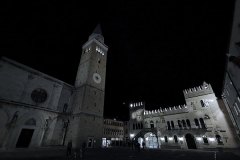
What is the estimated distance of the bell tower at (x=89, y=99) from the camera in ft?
89.4

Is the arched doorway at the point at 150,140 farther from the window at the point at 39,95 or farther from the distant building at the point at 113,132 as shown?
the window at the point at 39,95

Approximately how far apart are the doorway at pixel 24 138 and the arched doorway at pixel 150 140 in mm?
30132

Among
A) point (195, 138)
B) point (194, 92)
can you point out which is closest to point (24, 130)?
point (195, 138)

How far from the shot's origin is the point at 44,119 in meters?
25.9

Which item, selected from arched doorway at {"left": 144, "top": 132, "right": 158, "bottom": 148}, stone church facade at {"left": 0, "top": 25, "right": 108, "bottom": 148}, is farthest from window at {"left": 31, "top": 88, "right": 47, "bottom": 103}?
arched doorway at {"left": 144, "top": 132, "right": 158, "bottom": 148}

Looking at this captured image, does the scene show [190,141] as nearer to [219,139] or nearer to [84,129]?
[219,139]

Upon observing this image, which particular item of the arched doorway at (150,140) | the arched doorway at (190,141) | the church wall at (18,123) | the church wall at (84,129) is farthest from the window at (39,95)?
the arched doorway at (190,141)

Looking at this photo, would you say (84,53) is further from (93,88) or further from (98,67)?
(93,88)

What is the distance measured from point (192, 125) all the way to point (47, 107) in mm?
35617

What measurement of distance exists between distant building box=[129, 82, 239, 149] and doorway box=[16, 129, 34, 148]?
26914 mm

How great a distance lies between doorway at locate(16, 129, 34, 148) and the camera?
22.0 meters

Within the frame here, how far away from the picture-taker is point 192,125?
32.0 metres

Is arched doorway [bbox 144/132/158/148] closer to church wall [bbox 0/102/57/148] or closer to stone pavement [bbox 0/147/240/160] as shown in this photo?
stone pavement [bbox 0/147/240/160]

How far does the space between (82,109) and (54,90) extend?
8648 millimetres
